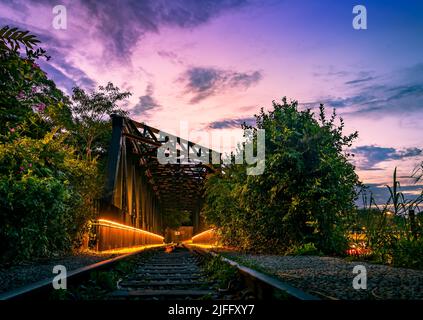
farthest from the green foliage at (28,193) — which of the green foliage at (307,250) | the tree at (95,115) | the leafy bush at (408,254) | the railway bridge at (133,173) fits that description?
the tree at (95,115)

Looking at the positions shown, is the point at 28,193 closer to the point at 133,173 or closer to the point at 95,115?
the point at 133,173

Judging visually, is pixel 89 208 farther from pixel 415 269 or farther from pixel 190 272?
pixel 415 269

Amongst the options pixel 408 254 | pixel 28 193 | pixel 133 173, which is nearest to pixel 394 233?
pixel 408 254

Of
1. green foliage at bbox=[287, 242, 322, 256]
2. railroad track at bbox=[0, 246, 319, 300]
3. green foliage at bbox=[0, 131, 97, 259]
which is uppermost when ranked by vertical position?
green foliage at bbox=[0, 131, 97, 259]

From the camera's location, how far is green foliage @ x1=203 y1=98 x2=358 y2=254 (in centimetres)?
873

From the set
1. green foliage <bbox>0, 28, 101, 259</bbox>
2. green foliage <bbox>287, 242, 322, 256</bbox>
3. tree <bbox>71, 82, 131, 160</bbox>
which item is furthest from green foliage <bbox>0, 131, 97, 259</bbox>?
tree <bbox>71, 82, 131, 160</bbox>

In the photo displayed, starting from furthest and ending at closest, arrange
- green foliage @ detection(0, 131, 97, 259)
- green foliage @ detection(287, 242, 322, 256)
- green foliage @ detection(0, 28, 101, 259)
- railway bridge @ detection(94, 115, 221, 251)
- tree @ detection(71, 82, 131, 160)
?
tree @ detection(71, 82, 131, 160)
railway bridge @ detection(94, 115, 221, 251)
green foliage @ detection(287, 242, 322, 256)
green foliage @ detection(0, 131, 97, 259)
green foliage @ detection(0, 28, 101, 259)

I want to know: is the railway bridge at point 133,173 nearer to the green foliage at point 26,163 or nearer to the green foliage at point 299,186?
the green foliage at point 26,163

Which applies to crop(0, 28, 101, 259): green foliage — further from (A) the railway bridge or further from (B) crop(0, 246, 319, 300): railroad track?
(A) the railway bridge

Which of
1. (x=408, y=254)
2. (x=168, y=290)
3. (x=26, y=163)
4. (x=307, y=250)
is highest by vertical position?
(x=26, y=163)

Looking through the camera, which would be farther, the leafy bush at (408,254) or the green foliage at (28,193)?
the green foliage at (28,193)

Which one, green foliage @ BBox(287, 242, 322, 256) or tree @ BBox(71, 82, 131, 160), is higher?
tree @ BBox(71, 82, 131, 160)

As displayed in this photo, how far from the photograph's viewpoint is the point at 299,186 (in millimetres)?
8992

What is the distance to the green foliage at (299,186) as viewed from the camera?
8734 mm
